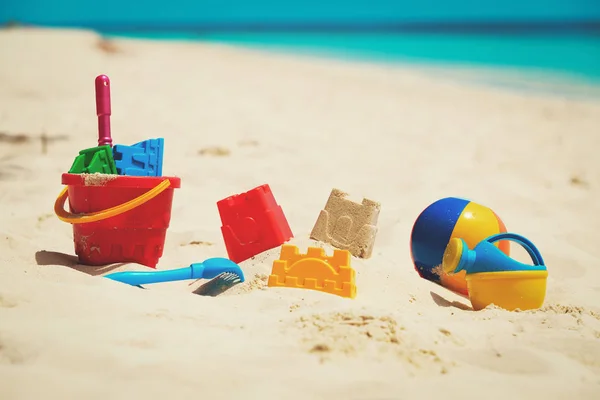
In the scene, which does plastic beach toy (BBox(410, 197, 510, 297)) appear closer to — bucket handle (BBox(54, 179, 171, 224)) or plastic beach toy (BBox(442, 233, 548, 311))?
plastic beach toy (BBox(442, 233, 548, 311))

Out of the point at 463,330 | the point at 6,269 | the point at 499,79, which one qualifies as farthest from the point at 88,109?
the point at 499,79

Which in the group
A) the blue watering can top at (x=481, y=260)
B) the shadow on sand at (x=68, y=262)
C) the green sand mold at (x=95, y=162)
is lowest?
the shadow on sand at (x=68, y=262)

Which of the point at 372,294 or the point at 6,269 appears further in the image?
the point at 372,294

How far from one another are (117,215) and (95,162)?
0.76ft

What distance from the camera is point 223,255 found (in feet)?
9.74

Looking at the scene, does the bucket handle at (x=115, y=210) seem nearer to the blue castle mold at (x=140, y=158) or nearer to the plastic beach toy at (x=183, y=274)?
the blue castle mold at (x=140, y=158)

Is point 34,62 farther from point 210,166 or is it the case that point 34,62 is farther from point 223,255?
point 223,255

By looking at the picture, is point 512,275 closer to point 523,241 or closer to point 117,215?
point 523,241

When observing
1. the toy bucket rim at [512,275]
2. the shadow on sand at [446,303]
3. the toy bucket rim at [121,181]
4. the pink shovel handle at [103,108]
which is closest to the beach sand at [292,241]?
the shadow on sand at [446,303]

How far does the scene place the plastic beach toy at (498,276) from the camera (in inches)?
91.1

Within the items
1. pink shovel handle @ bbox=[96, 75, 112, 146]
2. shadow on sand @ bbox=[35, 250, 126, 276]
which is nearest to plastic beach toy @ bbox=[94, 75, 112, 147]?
pink shovel handle @ bbox=[96, 75, 112, 146]

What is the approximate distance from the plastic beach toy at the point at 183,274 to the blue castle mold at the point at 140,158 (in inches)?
17.9

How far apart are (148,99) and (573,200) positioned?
14.0 ft

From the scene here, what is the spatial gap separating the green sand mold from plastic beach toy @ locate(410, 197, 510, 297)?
137 cm
